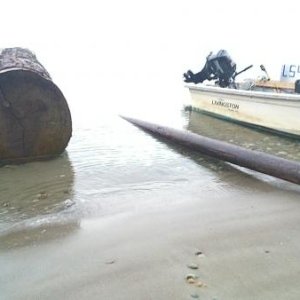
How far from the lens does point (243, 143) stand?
765 centimetres

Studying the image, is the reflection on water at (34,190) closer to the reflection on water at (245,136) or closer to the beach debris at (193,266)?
the beach debris at (193,266)

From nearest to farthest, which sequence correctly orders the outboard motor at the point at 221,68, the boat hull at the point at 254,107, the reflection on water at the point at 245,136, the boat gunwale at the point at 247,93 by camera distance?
1. the reflection on water at the point at 245,136
2. the boat gunwale at the point at 247,93
3. the boat hull at the point at 254,107
4. the outboard motor at the point at 221,68

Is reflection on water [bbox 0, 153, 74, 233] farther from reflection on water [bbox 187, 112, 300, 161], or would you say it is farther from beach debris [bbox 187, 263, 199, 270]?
reflection on water [bbox 187, 112, 300, 161]

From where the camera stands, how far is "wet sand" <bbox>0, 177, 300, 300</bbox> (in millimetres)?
2516

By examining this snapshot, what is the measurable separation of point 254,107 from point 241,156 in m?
3.64

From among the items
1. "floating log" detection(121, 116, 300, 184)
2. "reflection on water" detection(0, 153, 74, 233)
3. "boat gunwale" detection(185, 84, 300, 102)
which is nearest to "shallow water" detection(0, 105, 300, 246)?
"reflection on water" detection(0, 153, 74, 233)

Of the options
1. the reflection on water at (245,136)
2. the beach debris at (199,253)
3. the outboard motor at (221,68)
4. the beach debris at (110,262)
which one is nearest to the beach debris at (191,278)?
the beach debris at (199,253)

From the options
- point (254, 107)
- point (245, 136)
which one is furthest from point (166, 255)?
point (254, 107)

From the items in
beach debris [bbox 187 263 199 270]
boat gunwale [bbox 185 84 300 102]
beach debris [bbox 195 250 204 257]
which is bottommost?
beach debris [bbox 195 250 204 257]

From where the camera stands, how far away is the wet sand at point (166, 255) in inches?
99.0

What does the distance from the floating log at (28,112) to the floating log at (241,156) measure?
1956mm

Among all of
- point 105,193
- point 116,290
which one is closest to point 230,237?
point 116,290

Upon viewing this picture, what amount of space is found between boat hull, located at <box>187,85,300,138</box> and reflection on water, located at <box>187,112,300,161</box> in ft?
0.52

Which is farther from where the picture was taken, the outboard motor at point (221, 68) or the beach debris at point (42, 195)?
the outboard motor at point (221, 68)
